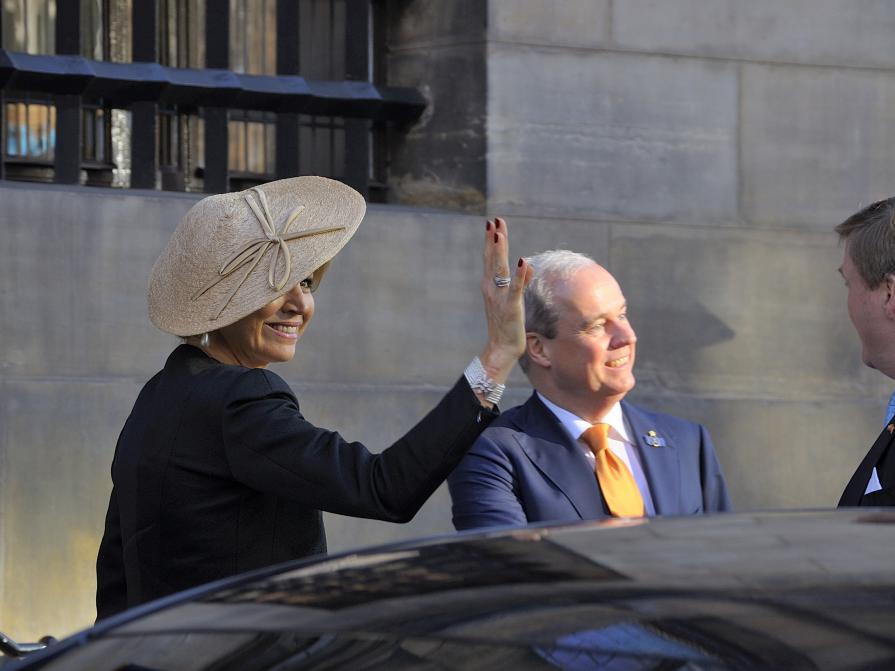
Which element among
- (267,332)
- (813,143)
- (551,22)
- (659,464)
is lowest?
(659,464)

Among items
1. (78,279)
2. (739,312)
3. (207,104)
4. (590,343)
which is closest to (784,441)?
(739,312)

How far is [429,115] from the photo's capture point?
7277 millimetres

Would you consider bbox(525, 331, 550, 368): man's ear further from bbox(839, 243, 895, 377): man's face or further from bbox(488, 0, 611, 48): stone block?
bbox(488, 0, 611, 48): stone block

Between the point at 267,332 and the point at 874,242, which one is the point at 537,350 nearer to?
the point at 874,242

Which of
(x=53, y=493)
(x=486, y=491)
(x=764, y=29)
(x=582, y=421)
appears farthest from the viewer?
(x=764, y=29)

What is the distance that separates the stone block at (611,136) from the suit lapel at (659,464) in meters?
2.85

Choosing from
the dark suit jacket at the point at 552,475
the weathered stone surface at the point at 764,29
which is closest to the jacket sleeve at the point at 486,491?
the dark suit jacket at the point at 552,475

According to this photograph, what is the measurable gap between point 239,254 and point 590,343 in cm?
125

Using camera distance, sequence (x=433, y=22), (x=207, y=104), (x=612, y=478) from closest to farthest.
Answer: (x=612, y=478)
(x=207, y=104)
(x=433, y=22)

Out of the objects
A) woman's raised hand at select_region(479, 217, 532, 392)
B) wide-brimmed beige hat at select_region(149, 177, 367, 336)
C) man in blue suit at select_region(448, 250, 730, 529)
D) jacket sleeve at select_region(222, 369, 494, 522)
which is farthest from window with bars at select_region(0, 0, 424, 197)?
woman's raised hand at select_region(479, 217, 532, 392)

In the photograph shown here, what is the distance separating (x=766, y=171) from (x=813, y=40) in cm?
64

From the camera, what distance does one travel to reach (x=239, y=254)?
11.1 ft

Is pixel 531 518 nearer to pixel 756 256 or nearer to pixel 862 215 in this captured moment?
pixel 862 215

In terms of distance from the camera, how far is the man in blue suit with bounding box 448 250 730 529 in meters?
4.12
